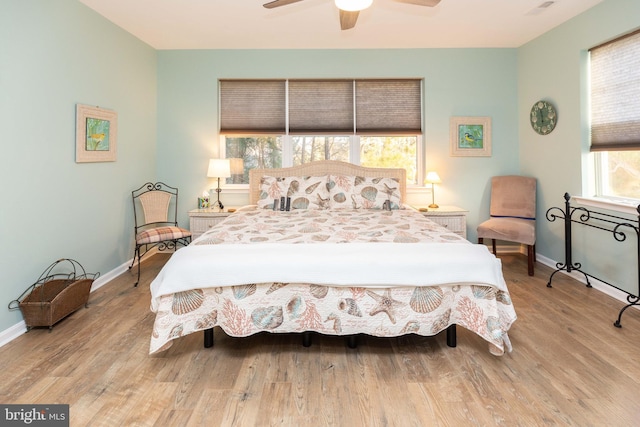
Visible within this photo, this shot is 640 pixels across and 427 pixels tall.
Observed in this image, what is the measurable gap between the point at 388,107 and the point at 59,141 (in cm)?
359

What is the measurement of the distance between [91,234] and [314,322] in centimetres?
253

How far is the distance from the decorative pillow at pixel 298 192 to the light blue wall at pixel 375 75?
2.73 ft

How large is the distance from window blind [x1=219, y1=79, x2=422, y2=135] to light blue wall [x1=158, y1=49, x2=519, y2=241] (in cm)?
13

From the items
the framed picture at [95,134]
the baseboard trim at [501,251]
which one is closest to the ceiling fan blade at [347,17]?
the framed picture at [95,134]

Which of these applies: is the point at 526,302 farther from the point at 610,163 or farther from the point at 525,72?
the point at 525,72

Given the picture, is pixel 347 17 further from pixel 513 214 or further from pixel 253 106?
pixel 513 214

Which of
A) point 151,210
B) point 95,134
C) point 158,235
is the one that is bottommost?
point 158,235

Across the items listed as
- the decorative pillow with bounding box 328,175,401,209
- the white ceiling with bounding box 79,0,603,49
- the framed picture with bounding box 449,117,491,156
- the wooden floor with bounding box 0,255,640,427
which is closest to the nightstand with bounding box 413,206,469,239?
the decorative pillow with bounding box 328,175,401,209

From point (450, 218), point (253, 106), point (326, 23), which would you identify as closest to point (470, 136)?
point (450, 218)

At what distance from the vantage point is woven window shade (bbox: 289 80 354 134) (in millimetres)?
4902

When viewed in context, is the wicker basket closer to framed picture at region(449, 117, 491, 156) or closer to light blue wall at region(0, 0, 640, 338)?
light blue wall at region(0, 0, 640, 338)

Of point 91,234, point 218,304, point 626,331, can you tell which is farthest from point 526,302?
point 91,234

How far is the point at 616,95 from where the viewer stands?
11.4ft

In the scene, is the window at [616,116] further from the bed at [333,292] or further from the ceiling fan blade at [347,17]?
the ceiling fan blade at [347,17]
